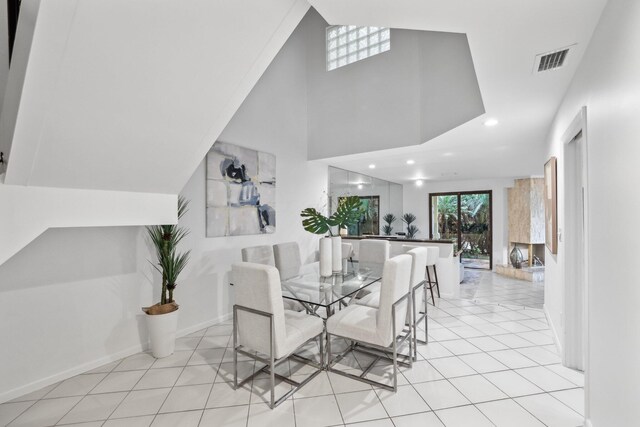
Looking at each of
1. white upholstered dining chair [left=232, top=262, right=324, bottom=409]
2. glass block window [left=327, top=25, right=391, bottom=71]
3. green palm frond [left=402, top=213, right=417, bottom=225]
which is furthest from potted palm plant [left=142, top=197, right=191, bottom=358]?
green palm frond [left=402, top=213, right=417, bottom=225]

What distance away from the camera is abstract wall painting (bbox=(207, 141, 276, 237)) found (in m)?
3.58

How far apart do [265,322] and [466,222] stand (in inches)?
310

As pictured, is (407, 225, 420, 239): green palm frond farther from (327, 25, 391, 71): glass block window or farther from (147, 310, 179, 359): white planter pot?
(147, 310, 179, 359): white planter pot

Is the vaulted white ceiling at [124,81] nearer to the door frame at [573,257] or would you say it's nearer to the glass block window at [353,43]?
the door frame at [573,257]

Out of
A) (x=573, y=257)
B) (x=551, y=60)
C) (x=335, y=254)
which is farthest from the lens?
(x=335, y=254)

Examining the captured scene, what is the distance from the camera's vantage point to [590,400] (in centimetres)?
170

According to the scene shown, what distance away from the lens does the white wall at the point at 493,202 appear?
7.78 m

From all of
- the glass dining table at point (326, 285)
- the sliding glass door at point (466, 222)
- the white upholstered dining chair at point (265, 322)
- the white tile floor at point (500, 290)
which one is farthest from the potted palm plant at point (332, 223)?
the sliding glass door at point (466, 222)

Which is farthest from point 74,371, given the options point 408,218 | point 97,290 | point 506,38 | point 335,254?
point 408,218

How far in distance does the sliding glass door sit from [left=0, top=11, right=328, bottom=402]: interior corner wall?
620cm

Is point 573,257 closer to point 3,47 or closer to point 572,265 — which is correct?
point 572,265

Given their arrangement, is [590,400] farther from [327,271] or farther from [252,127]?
[252,127]

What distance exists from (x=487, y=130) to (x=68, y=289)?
4653 mm

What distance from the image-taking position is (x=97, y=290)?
2.61m
